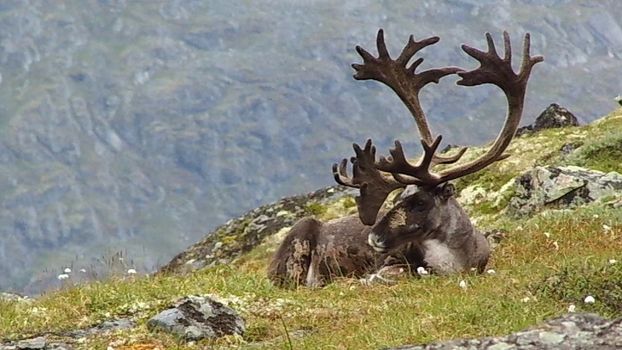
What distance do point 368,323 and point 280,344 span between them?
4.31 feet

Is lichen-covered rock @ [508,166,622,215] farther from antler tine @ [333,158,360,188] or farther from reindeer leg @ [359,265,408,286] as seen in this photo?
reindeer leg @ [359,265,408,286]

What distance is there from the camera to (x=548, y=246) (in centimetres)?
1689

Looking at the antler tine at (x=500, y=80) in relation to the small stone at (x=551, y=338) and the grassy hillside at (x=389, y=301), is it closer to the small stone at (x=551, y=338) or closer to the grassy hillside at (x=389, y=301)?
the grassy hillside at (x=389, y=301)

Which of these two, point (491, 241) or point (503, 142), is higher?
point (503, 142)

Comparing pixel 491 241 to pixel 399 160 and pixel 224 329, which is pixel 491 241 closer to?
pixel 399 160

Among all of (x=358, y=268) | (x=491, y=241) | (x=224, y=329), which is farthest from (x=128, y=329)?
(x=491, y=241)

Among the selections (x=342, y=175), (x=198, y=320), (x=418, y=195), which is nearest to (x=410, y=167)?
(x=418, y=195)

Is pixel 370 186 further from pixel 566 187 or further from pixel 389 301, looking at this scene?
pixel 566 187

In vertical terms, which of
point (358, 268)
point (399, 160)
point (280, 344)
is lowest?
point (280, 344)

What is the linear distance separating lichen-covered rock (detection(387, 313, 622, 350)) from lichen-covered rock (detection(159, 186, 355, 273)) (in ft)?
91.1

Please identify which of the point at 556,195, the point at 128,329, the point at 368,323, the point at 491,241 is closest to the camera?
the point at 368,323

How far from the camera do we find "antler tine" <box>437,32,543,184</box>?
1641 cm

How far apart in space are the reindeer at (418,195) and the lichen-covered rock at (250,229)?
1753 centimetres

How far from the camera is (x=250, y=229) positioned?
3678cm
